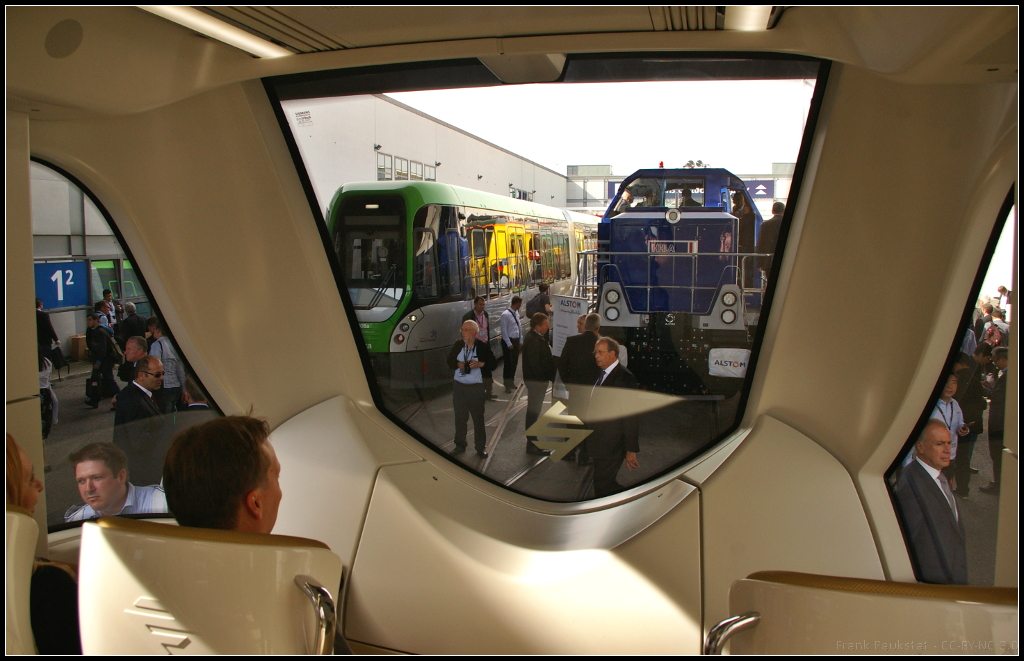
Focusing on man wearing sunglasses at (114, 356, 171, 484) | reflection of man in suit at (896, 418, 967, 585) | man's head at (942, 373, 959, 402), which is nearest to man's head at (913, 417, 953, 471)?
reflection of man in suit at (896, 418, 967, 585)

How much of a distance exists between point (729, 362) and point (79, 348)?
3448 mm

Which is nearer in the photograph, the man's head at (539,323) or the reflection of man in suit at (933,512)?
the reflection of man in suit at (933,512)

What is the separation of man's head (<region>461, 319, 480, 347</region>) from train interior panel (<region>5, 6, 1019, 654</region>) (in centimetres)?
5

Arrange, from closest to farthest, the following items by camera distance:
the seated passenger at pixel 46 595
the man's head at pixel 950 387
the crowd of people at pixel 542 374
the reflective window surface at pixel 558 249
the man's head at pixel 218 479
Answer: the man's head at pixel 218 479
the seated passenger at pixel 46 595
the man's head at pixel 950 387
the reflective window surface at pixel 558 249
the crowd of people at pixel 542 374

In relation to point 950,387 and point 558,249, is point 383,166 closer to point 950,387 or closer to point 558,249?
point 558,249

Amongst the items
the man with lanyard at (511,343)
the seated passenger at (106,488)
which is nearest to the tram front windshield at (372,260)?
the man with lanyard at (511,343)

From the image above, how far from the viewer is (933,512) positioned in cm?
272

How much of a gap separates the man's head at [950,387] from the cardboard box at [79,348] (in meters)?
4.12

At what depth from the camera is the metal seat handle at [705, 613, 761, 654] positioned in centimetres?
135

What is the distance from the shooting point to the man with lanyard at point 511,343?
4092 mm

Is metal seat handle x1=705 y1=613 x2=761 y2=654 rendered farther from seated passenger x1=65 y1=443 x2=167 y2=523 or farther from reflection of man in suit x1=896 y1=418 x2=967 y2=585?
seated passenger x1=65 y1=443 x2=167 y2=523

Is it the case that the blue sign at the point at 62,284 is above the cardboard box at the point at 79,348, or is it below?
above

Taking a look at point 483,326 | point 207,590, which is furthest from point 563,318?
point 207,590

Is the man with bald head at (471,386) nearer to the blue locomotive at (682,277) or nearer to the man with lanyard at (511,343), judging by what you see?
the man with lanyard at (511,343)
